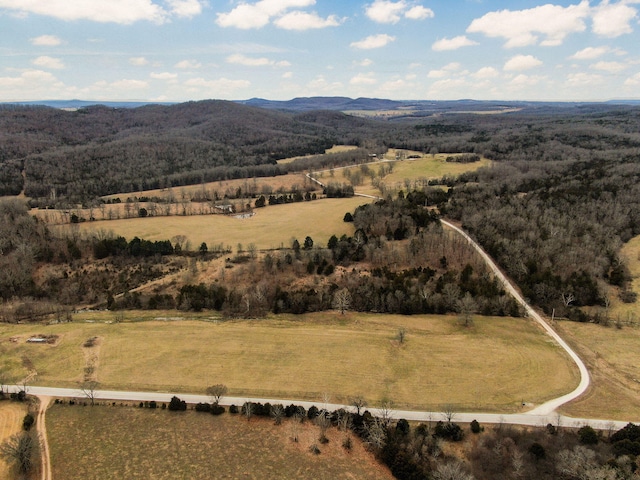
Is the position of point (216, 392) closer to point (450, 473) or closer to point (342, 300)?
point (450, 473)

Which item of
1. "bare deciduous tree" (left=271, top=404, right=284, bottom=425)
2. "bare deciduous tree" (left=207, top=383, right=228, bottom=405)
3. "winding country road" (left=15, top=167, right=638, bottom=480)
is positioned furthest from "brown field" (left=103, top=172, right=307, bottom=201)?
"bare deciduous tree" (left=271, top=404, right=284, bottom=425)

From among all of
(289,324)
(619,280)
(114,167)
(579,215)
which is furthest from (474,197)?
(114,167)

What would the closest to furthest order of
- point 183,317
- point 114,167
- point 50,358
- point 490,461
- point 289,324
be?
1. point 490,461
2. point 50,358
3. point 289,324
4. point 183,317
5. point 114,167

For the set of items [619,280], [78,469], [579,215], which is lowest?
[78,469]

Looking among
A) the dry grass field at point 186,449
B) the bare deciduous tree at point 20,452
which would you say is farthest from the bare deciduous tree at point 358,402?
the bare deciduous tree at point 20,452

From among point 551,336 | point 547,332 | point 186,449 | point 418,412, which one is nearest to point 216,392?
point 186,449

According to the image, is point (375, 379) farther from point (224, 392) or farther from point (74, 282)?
point (74, 282)
